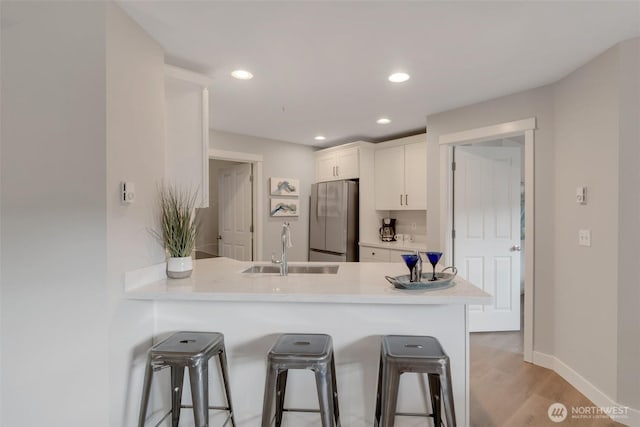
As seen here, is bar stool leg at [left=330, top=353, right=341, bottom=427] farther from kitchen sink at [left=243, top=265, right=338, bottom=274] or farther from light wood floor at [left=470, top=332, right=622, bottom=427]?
light wood floor at [left=470, top=332, right=622, bottom=427]

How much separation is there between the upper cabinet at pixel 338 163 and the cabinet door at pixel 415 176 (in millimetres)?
668

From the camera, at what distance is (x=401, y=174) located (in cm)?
409

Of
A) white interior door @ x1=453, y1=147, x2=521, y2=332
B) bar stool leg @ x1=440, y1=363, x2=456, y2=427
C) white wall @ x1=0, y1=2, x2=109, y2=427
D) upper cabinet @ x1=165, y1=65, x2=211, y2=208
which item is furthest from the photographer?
white interior door @ x1=453, y1=147, x2=521, y2=332

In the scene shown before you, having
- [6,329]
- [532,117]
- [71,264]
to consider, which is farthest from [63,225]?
[532,117]

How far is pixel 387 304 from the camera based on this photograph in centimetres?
175

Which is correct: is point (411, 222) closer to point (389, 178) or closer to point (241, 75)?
point (389, 178)

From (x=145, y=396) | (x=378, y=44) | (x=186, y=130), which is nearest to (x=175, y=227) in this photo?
(x=186, y=130)

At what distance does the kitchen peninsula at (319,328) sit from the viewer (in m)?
1.74

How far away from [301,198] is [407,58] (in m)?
2.91

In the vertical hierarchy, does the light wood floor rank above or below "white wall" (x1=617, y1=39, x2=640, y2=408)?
below

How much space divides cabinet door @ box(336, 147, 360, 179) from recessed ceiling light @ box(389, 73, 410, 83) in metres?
1.86

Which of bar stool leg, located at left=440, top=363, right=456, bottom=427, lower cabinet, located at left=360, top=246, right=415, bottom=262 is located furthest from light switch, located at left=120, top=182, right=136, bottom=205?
lower cabinet, located at left=360, top=246, right=415, bottom=262

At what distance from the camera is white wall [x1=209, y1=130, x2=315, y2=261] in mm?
4234

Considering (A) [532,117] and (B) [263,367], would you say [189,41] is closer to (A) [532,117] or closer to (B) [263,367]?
(B) [263,367]
